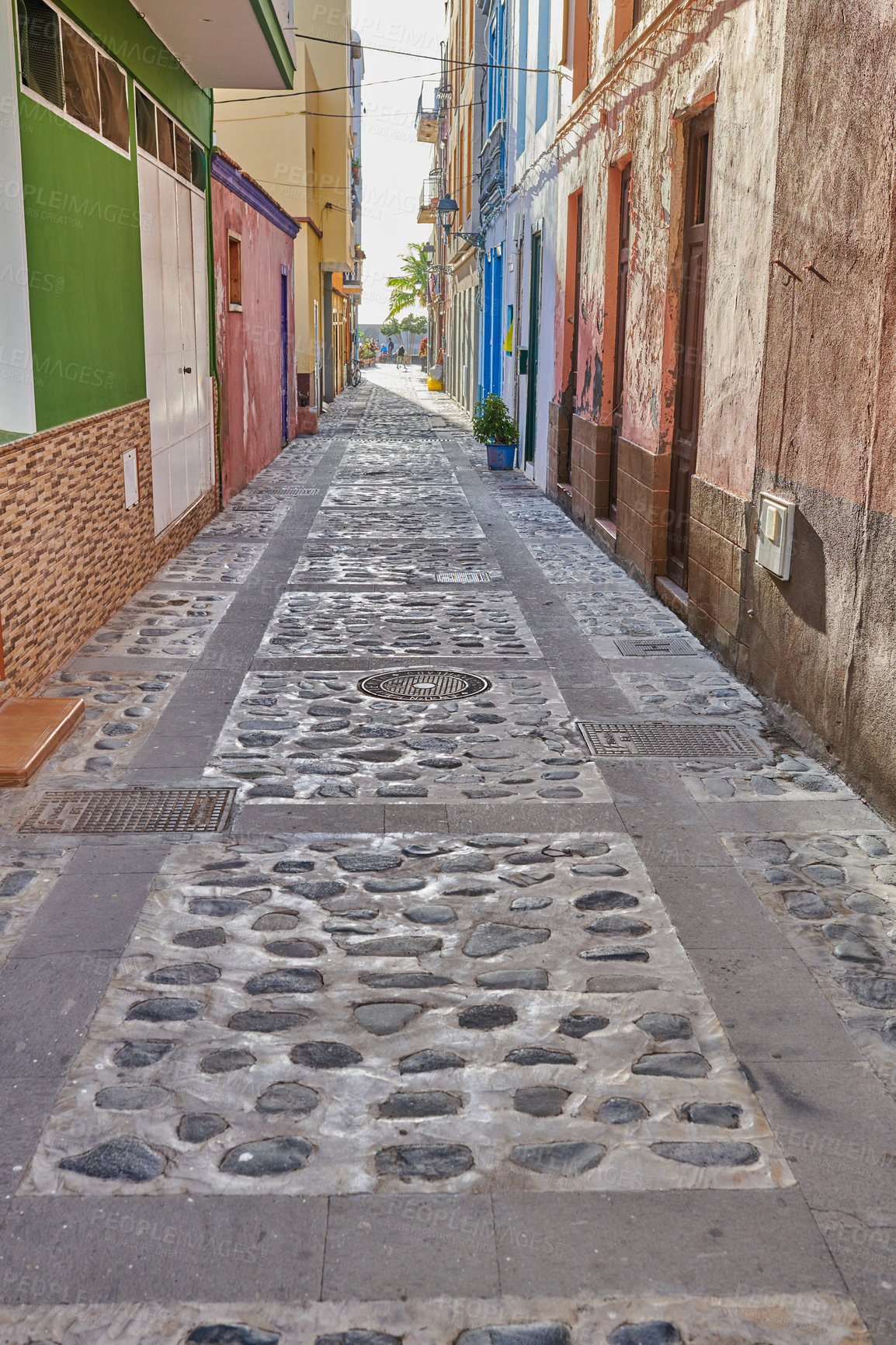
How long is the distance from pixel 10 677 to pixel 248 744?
137 cm

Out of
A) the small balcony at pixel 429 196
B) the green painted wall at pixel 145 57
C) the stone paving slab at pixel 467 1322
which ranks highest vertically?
the small balcony at pixel 429 196

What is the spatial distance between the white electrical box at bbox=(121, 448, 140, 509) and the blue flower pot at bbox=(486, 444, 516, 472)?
10296 millimetres

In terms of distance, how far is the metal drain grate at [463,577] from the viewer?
10235 millimetres

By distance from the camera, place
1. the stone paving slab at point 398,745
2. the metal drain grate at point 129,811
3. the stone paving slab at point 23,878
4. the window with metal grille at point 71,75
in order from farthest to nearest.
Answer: the window with metal grille at point 71,75 → the stone paving slab at point 398,745 → the metal drain grate at point 129,811 → the stone paving slab at point 23,878

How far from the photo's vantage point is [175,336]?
37.5ft

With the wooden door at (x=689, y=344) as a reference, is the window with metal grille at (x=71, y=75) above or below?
above

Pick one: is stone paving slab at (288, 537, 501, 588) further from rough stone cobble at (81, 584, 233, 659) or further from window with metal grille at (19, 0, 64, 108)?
window with metal grille at (19, 0, 64, 108)

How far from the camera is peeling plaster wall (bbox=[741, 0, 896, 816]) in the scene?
16.8ft

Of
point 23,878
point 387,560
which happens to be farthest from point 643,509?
point 23,878

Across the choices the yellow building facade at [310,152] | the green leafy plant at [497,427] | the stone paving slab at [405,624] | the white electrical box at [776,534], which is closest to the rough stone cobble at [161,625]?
the stone paving slab at [405,624]

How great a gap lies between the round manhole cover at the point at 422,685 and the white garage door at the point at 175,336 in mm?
3910

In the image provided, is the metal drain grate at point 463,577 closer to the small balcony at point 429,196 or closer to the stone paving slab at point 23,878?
the stone paving slab at point 23,878

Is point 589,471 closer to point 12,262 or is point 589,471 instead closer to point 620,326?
point 620,326

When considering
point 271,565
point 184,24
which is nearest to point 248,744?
point 271,565
